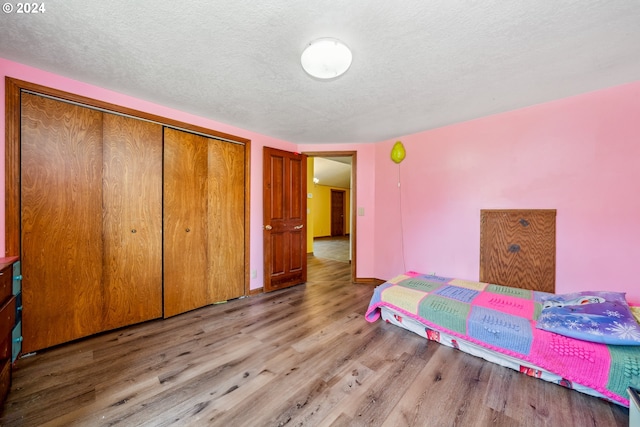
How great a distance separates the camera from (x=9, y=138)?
1662 millimetres

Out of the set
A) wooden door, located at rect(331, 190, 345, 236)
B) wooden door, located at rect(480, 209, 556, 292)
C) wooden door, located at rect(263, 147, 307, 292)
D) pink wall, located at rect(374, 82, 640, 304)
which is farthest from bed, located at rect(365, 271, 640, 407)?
wooden door, located at rect(331, 190, 345, 236)

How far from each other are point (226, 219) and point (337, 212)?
25.8 ft

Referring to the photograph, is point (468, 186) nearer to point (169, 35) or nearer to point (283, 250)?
point (283, 250)

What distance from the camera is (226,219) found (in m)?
2.90

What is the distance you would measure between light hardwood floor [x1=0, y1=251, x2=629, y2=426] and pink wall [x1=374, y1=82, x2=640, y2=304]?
1320 millimetres

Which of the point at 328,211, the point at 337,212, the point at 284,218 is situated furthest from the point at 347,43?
the point at 337,212

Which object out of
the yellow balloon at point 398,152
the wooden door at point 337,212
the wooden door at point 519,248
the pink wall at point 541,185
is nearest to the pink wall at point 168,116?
the yellow balloon at point 398,152

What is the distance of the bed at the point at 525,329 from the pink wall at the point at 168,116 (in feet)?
5.90

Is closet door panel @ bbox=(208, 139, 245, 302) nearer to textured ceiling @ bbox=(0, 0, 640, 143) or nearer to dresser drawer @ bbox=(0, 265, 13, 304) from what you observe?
textured ceiling @ bbox=(0, 0, 640, 143)

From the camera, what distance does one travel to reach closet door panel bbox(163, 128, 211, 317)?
7.97 feet

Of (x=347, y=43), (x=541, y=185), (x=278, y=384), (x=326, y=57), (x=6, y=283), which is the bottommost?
(x=278, y=384)

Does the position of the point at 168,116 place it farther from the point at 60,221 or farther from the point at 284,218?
the point at 284,218

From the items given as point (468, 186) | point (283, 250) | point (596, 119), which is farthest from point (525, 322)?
point (283, 250)

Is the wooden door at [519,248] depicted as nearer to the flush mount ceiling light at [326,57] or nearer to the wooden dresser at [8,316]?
the flush mount ceiling light at [326,57]
